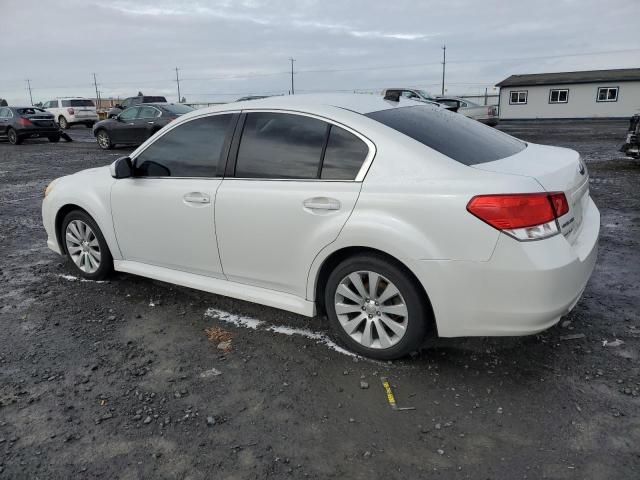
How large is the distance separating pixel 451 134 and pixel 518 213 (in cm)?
92

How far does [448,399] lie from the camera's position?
9.79ft

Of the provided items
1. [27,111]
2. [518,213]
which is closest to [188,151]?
[518,213]

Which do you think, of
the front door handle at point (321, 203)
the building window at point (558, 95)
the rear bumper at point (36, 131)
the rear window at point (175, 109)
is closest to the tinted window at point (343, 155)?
the front door handle at point (321, 203)

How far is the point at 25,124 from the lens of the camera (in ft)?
69.4

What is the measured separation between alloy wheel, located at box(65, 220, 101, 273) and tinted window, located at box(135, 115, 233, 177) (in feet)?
3.22

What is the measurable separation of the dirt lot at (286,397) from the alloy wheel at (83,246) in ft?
1.48

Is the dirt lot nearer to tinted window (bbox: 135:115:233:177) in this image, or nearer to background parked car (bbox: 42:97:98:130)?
tinted window (bbox: 135:115:233:177)

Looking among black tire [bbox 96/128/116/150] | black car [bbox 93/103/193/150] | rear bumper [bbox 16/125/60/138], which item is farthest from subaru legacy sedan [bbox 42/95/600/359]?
rear bumper [bbox 16/125/60/138]

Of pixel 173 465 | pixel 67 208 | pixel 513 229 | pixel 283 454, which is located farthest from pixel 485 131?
pixel 67 208

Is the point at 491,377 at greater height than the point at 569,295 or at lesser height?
lesser

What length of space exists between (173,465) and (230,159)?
6.98 feet

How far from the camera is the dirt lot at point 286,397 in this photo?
251 centimetres

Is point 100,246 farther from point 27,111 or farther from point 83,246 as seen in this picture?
point 27,111

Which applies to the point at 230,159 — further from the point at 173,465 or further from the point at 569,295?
the point at 569,295
